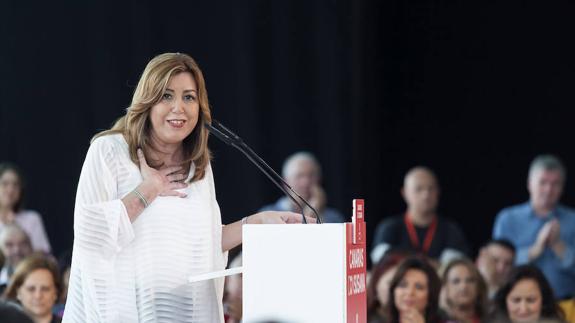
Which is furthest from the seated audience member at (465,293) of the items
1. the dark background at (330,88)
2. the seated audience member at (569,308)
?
the dark background at (330,88)

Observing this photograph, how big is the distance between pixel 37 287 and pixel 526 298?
2540mm

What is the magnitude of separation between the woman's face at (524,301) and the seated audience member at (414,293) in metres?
0.44

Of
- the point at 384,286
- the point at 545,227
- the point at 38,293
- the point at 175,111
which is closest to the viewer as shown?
the point at 175,111

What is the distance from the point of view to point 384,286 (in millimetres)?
6492

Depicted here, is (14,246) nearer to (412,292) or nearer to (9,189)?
(9,189)

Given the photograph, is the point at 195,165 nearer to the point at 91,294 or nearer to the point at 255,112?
the point at 91,294

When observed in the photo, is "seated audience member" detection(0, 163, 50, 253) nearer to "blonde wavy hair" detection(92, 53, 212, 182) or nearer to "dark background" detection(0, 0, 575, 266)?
"dark background" detection(0, 0, 575, 266)

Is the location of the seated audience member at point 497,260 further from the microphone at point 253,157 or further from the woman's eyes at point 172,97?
the woman's eyes at point 172,97

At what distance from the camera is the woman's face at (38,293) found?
19.7ft

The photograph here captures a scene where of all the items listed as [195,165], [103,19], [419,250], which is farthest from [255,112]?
[195,165]

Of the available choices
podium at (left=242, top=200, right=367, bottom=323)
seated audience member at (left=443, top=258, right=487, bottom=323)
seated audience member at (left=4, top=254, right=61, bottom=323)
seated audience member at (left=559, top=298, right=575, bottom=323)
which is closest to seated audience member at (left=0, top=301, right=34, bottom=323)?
podium at (left=242, top=200, right=367, bottom=323)

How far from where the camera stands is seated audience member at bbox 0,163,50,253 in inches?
311

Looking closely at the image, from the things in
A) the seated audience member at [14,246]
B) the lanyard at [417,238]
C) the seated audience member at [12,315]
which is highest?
the lanyard at [417,238]

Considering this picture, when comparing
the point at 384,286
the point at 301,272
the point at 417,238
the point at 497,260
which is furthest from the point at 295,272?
the point at 497,260
